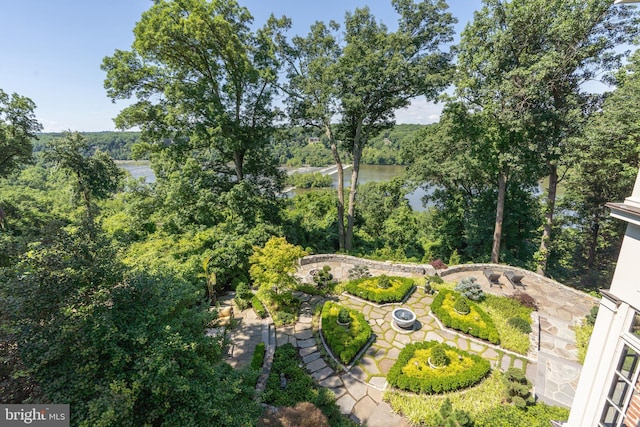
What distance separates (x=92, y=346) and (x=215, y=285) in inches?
287

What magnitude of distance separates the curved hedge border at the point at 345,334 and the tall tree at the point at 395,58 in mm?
8939

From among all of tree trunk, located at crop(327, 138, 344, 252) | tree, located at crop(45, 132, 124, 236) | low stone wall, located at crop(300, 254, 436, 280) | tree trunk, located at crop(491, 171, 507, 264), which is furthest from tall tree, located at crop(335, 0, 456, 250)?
tree, located at crop(45, 132, 124, 236)

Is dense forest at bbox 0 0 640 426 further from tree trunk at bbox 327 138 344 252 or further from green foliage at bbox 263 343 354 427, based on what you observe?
green foliage at bbox 263 343 354 427

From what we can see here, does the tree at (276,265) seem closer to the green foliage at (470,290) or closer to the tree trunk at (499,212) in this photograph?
the green foliage at (470,290)

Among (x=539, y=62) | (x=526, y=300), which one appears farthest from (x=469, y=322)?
(x=539, y=62)

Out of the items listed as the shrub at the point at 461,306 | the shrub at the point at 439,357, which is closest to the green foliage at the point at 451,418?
the shrub at the point at 439,357

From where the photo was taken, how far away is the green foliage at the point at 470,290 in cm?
968

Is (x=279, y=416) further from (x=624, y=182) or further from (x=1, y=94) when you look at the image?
(x=1, y=94)

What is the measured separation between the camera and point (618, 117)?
8.92 meters

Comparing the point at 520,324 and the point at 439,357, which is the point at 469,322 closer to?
the point at 520,324

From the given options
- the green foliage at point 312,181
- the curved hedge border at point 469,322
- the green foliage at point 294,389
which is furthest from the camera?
the green foliage at point 312,181

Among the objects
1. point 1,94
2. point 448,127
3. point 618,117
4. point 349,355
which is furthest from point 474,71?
point 1,94

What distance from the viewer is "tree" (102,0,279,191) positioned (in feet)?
33.0

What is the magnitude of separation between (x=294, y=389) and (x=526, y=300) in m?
8.62
